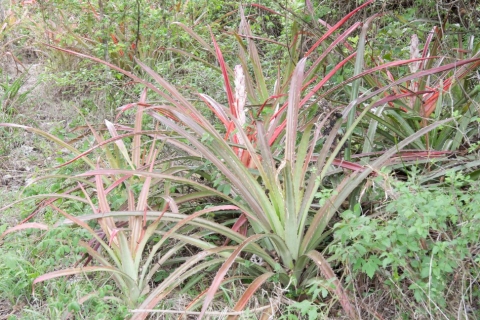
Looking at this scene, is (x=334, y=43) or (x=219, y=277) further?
(x=334, y=43)

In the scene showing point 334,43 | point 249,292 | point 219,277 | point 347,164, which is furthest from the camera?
point 334,43

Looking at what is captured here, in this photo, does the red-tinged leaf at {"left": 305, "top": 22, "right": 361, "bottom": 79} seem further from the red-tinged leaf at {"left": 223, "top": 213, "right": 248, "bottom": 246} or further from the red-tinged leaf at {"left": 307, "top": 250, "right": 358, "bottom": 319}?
the red-tinged leaf at {"left": 307, "top": 250, "right": 358, "bottom": 319}

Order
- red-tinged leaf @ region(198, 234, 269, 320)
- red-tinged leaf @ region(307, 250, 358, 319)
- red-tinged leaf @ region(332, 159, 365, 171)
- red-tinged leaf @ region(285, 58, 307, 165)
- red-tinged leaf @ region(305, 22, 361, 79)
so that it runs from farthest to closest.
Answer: red-tinged leaf @ region(305, 22, 361, 79) < red-tinged leaf @ region(332, 159, 365, 171) < red-tinged leaf @ region(285, 58, 307, 165) < red-tinged leaf @ region(307, 250, 358, 319) < red-tinged leaf @ region(198, 234, 269, 320)

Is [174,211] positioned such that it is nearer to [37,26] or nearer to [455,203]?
[455,203]

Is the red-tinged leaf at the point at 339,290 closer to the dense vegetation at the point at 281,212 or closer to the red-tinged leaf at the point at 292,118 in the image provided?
the dense vegetation at the point at 281,212

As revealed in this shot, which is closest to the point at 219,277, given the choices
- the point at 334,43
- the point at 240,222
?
the point at 240,222

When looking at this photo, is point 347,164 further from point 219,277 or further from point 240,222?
point 219,277

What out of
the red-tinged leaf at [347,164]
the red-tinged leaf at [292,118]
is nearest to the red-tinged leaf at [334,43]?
the red-tinged leaf at [292,118]

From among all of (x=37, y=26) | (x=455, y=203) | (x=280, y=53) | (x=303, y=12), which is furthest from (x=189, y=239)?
(x=37, y=26)

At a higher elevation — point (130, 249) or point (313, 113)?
point (313, 113)

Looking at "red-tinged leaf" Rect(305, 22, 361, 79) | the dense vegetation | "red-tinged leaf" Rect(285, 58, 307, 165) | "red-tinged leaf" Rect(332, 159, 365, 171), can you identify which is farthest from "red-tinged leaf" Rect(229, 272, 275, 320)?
"red-tinged leaf" Rect(305, 22, 361, 79)

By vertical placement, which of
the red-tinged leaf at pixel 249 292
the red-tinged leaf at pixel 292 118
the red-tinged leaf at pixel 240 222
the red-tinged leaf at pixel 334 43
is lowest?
the red-tinged leaf at pixel 249 292

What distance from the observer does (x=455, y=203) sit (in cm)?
213

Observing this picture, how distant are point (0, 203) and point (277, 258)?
6.97 ft
